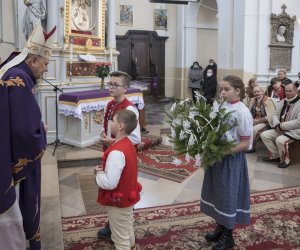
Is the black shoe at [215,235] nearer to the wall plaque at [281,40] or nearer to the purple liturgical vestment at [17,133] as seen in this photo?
the purple liturgical vestment at [17,133]

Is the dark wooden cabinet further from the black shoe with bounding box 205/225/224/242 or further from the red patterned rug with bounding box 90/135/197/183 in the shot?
the black shoe with bounding box 205/225/224/242

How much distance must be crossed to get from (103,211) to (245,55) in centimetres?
773

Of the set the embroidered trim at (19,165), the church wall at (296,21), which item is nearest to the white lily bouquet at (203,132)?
the embroidered trim at (19,165)

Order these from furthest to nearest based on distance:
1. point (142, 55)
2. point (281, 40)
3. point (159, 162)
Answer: point (142, 55) → point (281, 40) → point (159, 162)

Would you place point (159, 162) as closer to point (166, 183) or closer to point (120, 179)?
point (166, 183)

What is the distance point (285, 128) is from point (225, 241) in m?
3.33

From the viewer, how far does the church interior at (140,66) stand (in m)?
4.43

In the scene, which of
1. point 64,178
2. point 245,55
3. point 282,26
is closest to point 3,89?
point 64,178

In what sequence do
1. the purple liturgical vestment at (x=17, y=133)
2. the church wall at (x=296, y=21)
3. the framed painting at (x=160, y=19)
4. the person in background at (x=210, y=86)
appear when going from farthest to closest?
the framed painting at (x=160, y=19) → the person in background at (x=210, y=86) → the church wall at (x=296, y=21) → the purple liturgical vestment at (x=17, y=133)

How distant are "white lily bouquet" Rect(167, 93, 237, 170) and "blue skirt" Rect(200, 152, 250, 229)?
199 mm

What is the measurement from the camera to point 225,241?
308cm

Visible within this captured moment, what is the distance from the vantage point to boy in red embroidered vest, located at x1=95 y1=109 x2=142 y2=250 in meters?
2.50

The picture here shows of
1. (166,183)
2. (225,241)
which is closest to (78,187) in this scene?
(166,183)

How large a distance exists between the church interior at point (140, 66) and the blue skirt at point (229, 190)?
15.4 inches
